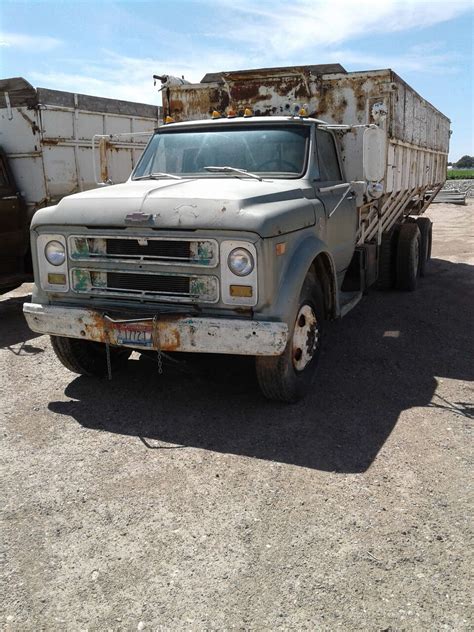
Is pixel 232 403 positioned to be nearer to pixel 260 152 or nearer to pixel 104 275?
pixel 104 275

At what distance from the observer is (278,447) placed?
162 inches

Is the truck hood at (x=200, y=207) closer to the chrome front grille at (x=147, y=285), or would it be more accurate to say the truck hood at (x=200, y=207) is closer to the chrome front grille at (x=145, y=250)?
the chrome front grille at (x=145, y=250)

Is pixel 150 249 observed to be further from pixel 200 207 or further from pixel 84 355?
pixel 84 355

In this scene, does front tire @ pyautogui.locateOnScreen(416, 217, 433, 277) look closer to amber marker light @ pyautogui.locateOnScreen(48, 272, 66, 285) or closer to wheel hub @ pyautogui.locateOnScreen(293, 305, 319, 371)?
wheel hub @ pyautogui.locateOnScreen(293, 305, 319, 371)

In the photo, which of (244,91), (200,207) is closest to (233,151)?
(200,207)

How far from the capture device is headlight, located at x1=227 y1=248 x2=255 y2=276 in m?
4.15

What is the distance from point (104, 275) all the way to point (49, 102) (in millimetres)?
5158

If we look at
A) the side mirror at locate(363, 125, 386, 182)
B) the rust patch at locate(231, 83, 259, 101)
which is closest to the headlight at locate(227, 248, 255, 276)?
the side mirror at locate(363, 125, 386, 182)

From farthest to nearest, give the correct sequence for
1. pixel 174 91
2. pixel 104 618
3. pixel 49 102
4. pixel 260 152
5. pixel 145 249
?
pixel 49 102 → pixel 174 91 → pixel 260 152 → pixel 145 249 → pixel 104 618

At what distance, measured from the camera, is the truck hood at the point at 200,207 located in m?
4.16

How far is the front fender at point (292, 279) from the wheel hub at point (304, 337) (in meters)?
0.38

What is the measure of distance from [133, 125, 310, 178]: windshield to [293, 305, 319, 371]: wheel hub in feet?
4.11

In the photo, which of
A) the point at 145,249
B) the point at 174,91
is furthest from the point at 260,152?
the point at 174,91

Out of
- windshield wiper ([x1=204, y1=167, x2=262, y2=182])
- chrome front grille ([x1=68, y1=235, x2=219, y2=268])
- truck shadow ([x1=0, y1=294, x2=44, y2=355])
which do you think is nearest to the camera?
chrome front grille ([x1=68, y1=235, x2=219, y2=268])
